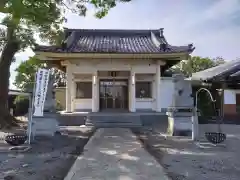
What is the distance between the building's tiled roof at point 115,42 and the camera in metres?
16.5

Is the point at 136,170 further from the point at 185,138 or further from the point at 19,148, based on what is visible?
the point at 185,138

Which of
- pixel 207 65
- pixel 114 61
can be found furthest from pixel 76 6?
pixel 207 65

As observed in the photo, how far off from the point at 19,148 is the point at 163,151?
167 inches

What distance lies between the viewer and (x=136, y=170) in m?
5.70

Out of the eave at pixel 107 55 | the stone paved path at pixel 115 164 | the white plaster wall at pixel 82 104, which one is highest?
the eave at pixel 107 55

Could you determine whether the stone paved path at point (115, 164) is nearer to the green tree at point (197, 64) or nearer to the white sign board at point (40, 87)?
the white sign board at point (40, 87)

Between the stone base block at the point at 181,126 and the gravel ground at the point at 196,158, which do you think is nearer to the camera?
the gravel ground at the point at 196,158

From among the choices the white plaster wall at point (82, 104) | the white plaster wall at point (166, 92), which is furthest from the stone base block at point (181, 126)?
the white plaster wall at point (82, 104)

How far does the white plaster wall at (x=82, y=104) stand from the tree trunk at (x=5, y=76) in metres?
4.41

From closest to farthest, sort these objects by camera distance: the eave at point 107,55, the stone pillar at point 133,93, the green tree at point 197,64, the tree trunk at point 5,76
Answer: the tree trunk at point 5,76
the eave at point 107,55
the stone pillar at point 133,93
the green tree at point 197,64

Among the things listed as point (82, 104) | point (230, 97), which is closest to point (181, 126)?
point (82, 104)

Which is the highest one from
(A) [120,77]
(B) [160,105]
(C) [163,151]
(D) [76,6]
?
(D) [76,6]

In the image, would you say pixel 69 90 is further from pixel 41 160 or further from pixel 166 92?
pixel 41 160

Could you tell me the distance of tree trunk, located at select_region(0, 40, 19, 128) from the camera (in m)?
14.8
